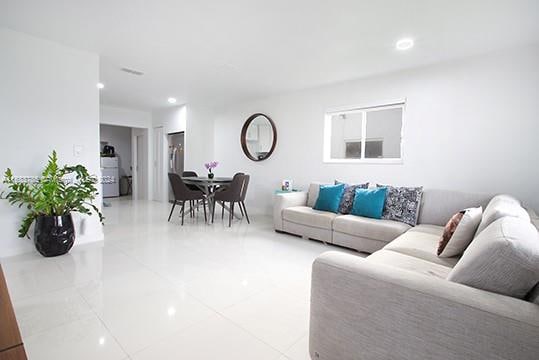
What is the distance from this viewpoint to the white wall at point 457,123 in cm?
279

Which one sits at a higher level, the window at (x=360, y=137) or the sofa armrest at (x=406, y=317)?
the window at (x=360, y=137)

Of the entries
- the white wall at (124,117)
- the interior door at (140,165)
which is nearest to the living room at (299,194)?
the white wall at (124,117)

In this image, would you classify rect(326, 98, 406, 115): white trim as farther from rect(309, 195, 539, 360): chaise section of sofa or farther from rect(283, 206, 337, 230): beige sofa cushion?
rect(309, 195, 539, 360): chaise section of sofa

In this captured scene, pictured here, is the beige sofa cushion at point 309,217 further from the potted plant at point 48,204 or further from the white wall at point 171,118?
the white wall at point 171,118

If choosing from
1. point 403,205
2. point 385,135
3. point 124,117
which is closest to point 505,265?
point 403,205

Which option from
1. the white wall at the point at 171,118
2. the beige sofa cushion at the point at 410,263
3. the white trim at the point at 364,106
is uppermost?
the white wall at the point at 171,118

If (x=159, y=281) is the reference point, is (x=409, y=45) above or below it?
above

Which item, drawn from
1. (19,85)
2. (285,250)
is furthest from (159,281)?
(19,85)

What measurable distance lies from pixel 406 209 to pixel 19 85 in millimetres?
4656

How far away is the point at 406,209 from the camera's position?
307 cm

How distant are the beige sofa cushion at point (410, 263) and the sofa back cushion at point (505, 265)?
0.62 m

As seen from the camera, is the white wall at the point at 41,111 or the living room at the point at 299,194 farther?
the white wall at the point at 41,111

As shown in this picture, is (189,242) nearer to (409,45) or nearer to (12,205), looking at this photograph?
(12,205)

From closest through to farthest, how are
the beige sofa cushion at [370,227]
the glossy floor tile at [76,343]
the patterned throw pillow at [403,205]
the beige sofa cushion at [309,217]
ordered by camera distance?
the glossy floor tile at [76,343] → the beige sofa cushion at [370,227] → the patterned throw pillow at [403,205] → the beige sofa cushion at [309,217]
